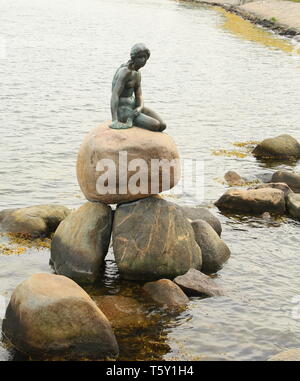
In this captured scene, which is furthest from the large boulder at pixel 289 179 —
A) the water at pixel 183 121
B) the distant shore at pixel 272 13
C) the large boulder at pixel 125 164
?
the distant shore at pixel 272 13

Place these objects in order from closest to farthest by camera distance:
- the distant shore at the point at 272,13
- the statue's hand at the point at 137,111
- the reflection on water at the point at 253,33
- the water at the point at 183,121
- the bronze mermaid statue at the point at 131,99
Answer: the water at the point at 183,121 < the bronze mermaid statue at the point at 131,99 < the statue's hand at the point at 137,111 < the reflection on water at the point at 253,33 < the distant shore at the point at 272,13

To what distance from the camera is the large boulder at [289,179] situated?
27900 mm

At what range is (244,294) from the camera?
18.5 m

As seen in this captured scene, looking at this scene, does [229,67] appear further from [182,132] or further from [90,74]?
[182,132]

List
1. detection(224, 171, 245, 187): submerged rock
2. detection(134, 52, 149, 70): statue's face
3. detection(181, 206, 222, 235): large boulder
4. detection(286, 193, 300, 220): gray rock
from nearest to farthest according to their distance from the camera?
detection(134, 52, 149, 70): statue's face
detection(181, 206, 222, 235): large boulder
detection(286, 193, 300, 220): gray rock
detection(224, 171, 245, 187): submerged rock

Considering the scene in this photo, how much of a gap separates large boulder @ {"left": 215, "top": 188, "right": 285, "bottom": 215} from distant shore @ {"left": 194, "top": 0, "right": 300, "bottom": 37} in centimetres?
6491

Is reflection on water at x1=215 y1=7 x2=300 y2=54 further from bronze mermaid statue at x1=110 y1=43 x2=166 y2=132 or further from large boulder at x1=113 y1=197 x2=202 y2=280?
large boulder at x1=113 y1=197 x2=202 y2=280

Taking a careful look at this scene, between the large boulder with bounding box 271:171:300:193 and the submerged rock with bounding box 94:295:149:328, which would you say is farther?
the large boulder with bounding box 271:171:300:193

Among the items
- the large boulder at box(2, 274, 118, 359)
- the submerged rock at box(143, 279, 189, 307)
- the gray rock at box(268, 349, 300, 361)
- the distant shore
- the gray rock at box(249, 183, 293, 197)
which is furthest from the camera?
the distant shore

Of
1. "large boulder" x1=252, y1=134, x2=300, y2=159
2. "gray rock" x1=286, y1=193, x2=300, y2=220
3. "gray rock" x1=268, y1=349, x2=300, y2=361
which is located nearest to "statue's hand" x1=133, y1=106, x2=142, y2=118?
"gray rock" x1=268, y1=349, x2=300, y2=361

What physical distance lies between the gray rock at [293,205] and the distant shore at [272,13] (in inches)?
2544

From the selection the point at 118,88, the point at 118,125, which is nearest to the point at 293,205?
the point at 118,125

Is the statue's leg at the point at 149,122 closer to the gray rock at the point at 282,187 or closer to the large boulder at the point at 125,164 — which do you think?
the large boulder at the point at 125,164

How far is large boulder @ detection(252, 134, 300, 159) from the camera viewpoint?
109 feet
